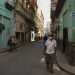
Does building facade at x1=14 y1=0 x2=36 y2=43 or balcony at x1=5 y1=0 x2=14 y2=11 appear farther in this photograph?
building facade at x1=14 y1=0 x2=36 y2=43

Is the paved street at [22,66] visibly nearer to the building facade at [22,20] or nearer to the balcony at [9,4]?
the balcony at [9,4]

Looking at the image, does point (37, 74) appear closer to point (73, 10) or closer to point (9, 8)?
point (73, 10)

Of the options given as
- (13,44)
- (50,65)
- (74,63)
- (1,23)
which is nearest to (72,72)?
(50,65)

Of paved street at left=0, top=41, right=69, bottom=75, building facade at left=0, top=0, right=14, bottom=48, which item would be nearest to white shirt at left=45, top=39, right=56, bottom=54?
paved street at left=0, top=41, right=69, bottom=75

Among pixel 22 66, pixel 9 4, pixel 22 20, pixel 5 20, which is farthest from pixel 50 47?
pixel 22 20

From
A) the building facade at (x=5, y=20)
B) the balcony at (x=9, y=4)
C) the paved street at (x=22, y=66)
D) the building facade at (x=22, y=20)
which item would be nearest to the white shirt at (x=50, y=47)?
the paved street at (x=22, y=66)

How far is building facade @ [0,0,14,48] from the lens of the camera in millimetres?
33344

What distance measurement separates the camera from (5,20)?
35594 millimetres

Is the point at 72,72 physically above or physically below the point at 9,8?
below

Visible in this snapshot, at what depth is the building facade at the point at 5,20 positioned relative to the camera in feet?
109

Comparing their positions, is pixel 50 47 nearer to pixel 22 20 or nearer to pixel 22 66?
pixel 22 66

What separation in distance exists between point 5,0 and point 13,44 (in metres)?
9.24

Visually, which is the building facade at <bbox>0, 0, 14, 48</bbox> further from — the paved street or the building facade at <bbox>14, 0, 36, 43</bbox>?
the paved street

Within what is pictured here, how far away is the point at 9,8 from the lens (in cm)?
3741
